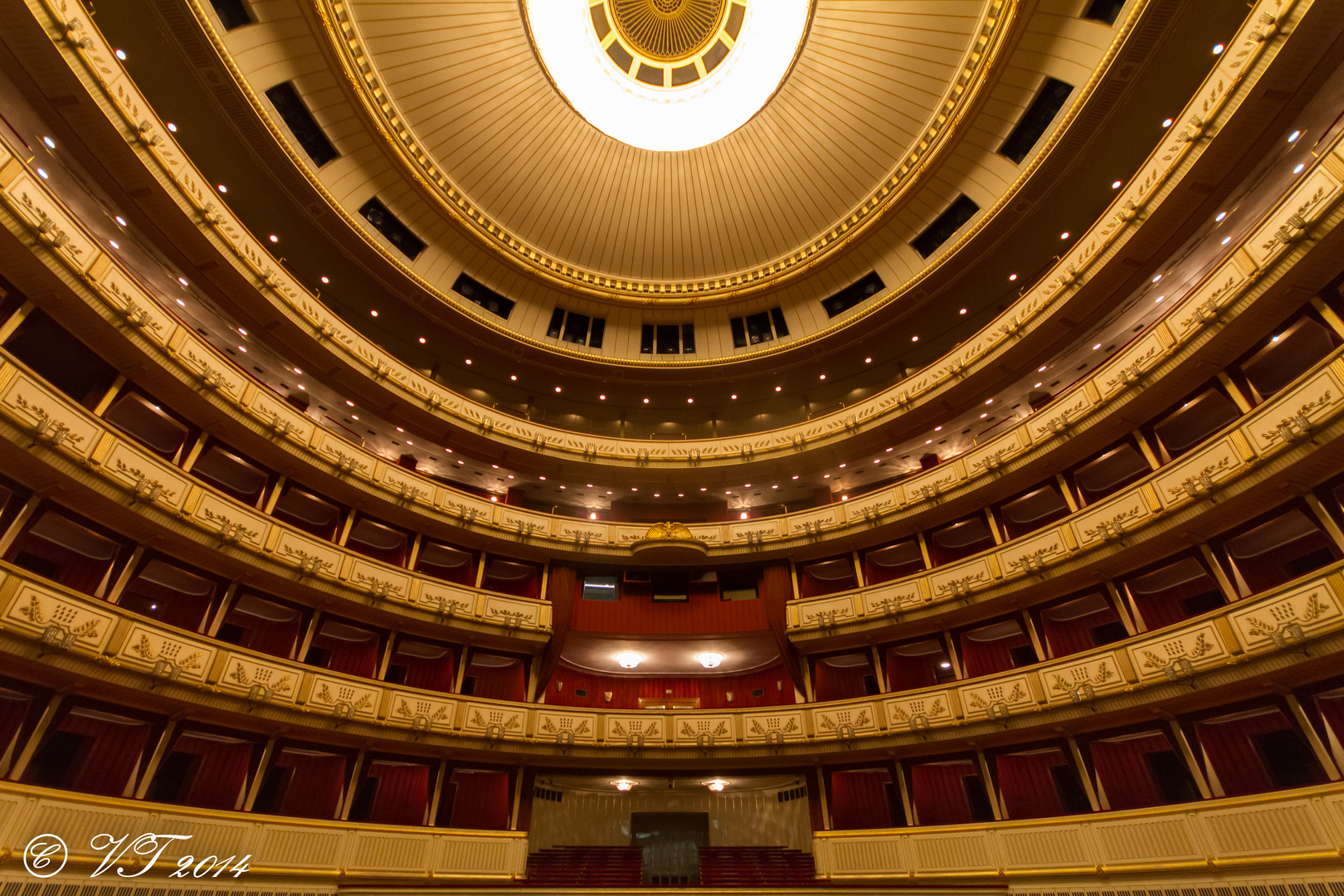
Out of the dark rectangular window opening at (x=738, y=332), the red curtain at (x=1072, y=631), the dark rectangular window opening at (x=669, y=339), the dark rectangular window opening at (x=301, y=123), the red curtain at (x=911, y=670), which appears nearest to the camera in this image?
the red curtain at (x=1072, y=631)

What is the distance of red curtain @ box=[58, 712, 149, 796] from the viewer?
1287cm

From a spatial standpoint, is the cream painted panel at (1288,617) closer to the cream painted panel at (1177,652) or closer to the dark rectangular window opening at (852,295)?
the cream painted panel at (1177,652)

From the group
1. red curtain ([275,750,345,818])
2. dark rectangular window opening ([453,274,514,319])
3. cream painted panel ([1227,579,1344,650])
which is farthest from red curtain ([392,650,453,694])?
cream painted panel ([1227,579,1344,650])

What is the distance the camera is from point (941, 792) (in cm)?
1683

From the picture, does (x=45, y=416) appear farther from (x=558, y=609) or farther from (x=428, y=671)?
(x=558, y=609)

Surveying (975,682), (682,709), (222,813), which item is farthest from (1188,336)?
(222,813)

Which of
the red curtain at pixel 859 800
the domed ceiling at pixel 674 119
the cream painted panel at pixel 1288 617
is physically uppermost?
the domed ceiling at pixel 674 119

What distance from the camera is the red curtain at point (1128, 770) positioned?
14.2 m

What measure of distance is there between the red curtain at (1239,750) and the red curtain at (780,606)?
937 centimetres

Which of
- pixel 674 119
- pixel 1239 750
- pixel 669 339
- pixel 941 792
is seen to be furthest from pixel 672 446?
pixel 1239 750

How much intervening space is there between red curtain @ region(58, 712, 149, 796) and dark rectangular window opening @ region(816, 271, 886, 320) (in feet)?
76.8

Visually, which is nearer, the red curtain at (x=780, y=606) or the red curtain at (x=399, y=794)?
the red curtain at (x=399, y=794)

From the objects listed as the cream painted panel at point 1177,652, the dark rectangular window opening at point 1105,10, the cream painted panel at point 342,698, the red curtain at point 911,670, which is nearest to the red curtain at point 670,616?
the red curtain at point 911,670

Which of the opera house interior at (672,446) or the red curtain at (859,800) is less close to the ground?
the opera house interior at (672,446)
